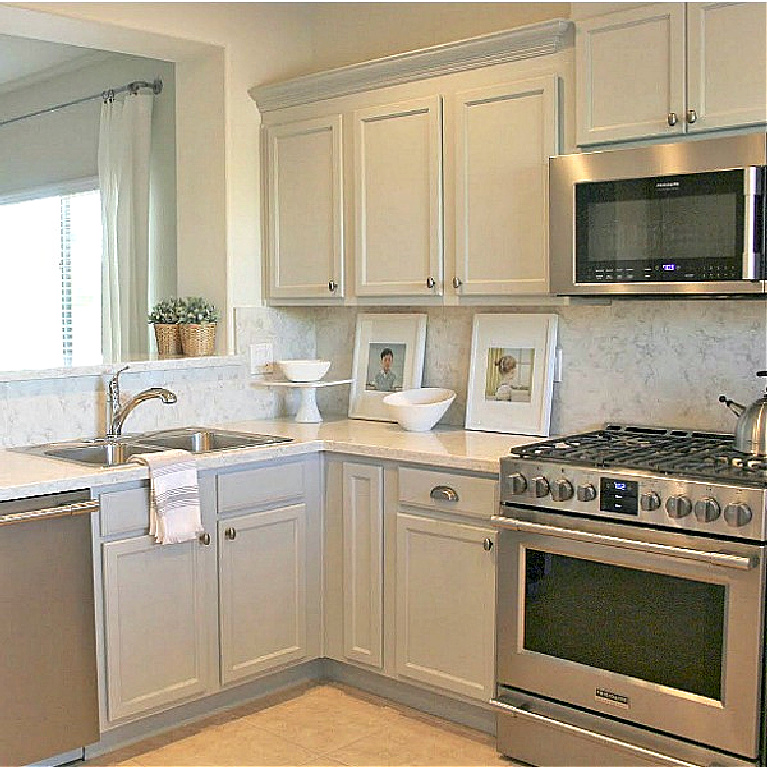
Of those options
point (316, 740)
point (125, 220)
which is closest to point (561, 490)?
point (316, 740)

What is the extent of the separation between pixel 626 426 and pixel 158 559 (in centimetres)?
158

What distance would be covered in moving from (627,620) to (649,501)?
1.14ft

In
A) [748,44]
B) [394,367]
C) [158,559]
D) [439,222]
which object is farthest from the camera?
[394,367]

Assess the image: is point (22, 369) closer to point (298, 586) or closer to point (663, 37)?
point (298, 586)

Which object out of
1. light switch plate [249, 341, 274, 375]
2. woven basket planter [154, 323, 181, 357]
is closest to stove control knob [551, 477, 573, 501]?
light switch plate [249, 341, 274, 375]

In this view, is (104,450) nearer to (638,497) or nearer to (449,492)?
(449,492)

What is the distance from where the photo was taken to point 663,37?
311cm

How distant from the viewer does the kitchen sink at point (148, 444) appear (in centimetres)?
361

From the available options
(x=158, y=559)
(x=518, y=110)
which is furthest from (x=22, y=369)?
(x=518, y=110)

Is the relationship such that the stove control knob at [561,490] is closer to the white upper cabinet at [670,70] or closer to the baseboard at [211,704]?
the white upper cabinet at [670,70]

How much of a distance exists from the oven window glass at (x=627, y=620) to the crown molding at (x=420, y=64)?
1596 mm

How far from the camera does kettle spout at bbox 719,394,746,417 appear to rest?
321 cm

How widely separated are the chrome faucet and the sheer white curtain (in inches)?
48.1

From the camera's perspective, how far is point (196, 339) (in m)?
4.20
